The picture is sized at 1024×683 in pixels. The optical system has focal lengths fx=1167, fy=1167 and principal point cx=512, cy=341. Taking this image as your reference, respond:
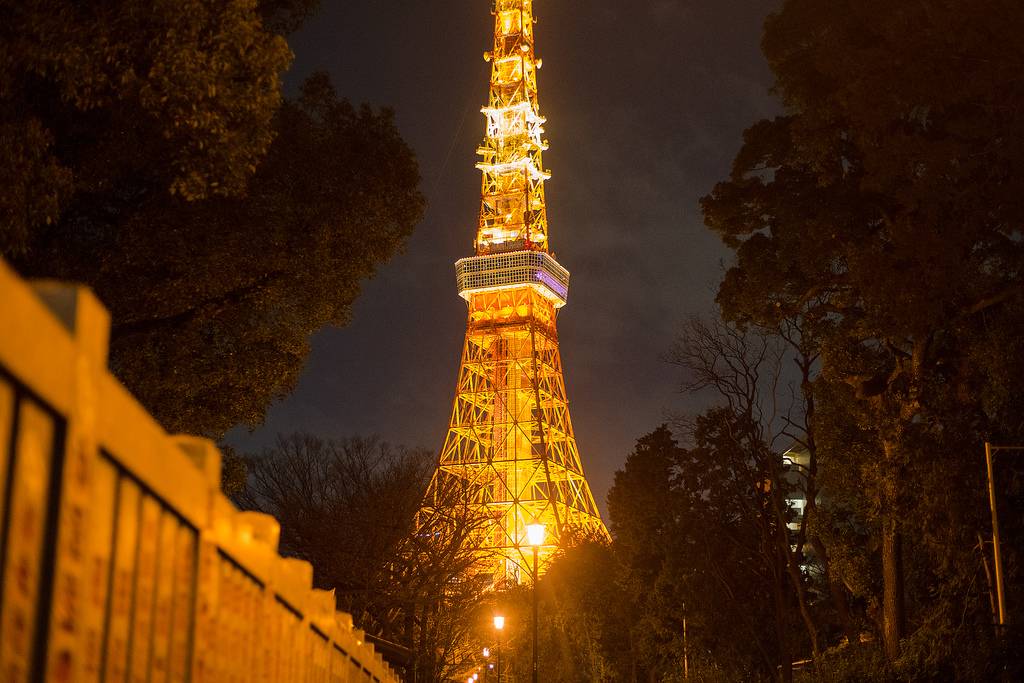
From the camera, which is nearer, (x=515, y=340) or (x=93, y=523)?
(x=93, y=523)

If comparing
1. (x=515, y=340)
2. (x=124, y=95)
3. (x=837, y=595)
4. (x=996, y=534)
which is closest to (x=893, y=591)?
(x=996, y=534)

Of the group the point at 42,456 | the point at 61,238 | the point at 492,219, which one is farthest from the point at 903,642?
the point at 492,219

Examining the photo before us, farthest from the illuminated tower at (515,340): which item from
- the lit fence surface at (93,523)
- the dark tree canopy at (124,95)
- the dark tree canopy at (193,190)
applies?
the lit fence surface at (93,523)

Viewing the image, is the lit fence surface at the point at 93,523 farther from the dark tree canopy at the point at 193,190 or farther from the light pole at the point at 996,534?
the light pole at the point at 996,534

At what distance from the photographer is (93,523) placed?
2309 millimetres

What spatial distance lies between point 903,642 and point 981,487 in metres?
3.01

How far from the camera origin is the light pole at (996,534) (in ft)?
58.9

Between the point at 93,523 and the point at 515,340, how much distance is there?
3049 inches

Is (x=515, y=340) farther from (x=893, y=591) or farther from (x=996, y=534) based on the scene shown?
(x=996, y=534)

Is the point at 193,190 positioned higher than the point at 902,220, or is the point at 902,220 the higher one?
the point at 902,220

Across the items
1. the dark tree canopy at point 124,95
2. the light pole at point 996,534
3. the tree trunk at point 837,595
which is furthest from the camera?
the tree trunk at point 837,595

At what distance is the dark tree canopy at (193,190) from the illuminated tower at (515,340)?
51.8m

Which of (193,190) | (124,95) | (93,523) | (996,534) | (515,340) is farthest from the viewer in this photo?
(515,340)

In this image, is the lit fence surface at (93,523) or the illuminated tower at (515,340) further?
the illuminated tower at (515,340)
